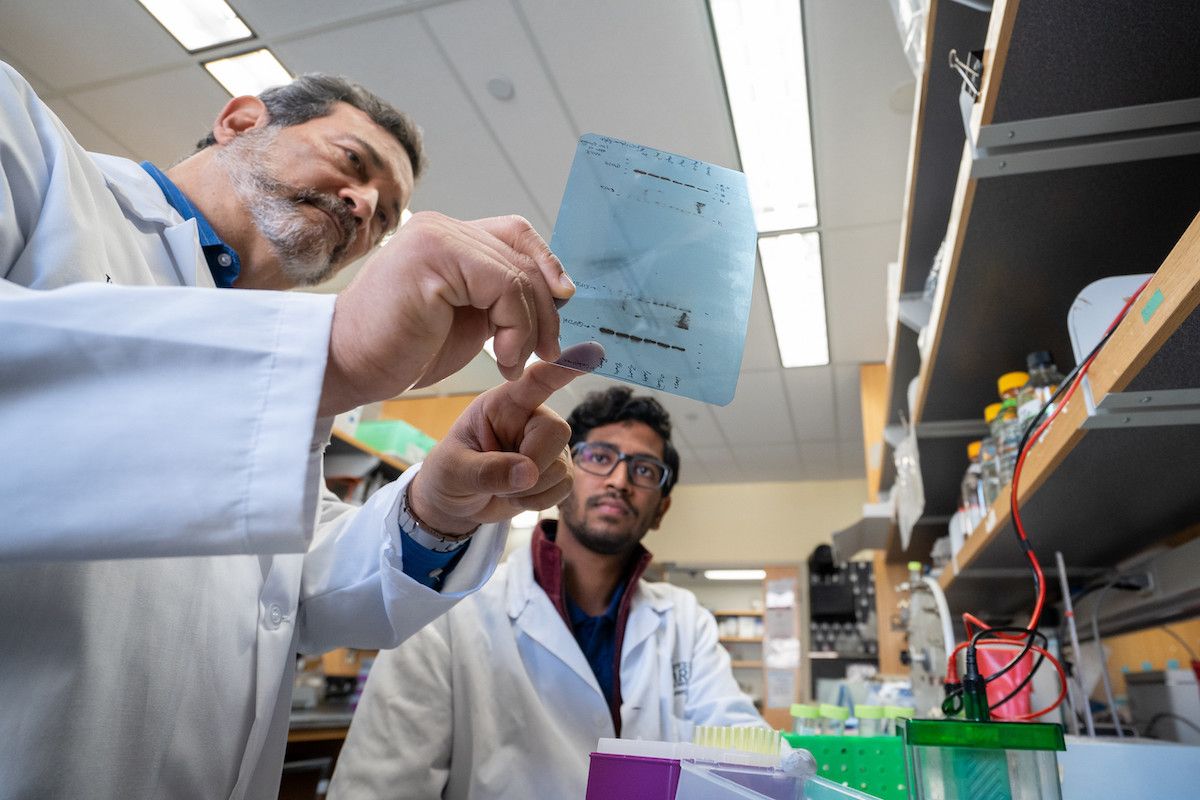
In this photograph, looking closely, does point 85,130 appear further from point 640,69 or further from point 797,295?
point 797,295

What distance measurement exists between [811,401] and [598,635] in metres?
3.40

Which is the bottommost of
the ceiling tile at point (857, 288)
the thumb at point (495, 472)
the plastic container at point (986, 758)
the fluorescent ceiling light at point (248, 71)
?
the plastic container at point (986, 758)

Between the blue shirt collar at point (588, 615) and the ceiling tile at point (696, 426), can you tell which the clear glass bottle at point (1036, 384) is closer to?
the blue shirt collar at point (588, 615)

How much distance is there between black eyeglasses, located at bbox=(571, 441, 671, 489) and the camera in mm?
1621

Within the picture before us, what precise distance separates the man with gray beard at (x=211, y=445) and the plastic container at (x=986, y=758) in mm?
462

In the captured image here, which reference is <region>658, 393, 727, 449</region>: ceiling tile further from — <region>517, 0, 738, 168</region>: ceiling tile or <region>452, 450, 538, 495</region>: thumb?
<region>452, 450, 538, 495</region>: thumb

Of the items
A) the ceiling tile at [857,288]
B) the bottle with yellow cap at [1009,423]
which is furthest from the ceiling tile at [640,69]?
the bottle with yellow cap at [1009,423]

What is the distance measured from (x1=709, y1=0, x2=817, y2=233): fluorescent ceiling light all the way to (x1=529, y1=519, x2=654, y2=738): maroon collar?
964 millimetres

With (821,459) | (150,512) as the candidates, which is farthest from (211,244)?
(821,459)

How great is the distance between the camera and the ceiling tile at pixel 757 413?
4.26 m

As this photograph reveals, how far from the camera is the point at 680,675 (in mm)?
1545

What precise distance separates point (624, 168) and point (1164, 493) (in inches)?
40.6

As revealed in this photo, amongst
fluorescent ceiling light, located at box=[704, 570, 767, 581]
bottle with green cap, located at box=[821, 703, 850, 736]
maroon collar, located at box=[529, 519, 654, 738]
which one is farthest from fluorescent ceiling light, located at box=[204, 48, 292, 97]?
fluorescent ceiling light, located at box=[704, 570, 767, 581]

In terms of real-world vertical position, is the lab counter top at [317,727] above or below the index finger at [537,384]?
below
